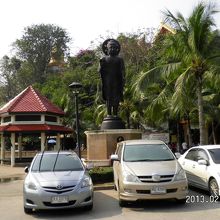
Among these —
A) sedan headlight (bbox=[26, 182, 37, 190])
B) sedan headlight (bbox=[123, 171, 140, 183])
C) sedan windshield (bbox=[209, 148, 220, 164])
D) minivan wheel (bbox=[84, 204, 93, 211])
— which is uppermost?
sedan windshield (bbox=[209, 148, 220, 164])

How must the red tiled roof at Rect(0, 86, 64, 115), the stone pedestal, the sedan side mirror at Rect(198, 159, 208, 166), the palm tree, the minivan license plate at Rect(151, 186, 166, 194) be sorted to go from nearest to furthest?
the minivan license plate at Rect(151, 186, 166, 194) → the sedan side mirror at Rect(198, 159, 208, 166) → the stone pedestal → the palm tree → the red tiled roof at Rect(0, 86, 64, 115)

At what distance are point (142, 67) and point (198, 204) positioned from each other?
2185 cm

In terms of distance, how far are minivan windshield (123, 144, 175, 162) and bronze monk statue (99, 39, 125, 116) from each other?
6.84 meters

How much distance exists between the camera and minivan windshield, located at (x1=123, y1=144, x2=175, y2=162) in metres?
11.2

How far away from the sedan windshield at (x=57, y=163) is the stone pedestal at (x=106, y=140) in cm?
576

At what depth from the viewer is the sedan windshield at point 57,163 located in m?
11.1

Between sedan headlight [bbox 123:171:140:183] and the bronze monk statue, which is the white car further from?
the bronze monk statue

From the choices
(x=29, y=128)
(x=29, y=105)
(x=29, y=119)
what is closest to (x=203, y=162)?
(x=29, y=128)

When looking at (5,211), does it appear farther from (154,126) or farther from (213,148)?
(154,126)

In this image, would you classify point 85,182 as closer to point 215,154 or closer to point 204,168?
point 204,168

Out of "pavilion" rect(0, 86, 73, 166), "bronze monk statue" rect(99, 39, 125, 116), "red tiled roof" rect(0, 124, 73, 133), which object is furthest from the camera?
"pavilion" rect(0, 86, 73, 166)

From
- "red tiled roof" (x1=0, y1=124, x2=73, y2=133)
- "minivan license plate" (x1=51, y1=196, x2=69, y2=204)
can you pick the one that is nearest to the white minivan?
"minivan license plate" (x1=51, y1=196, x2=69, y2=204)

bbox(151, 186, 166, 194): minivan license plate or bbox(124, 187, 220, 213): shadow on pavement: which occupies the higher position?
bbox(151, 186, 166, 194): minivan license plate

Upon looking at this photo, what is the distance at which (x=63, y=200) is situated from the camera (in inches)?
380
